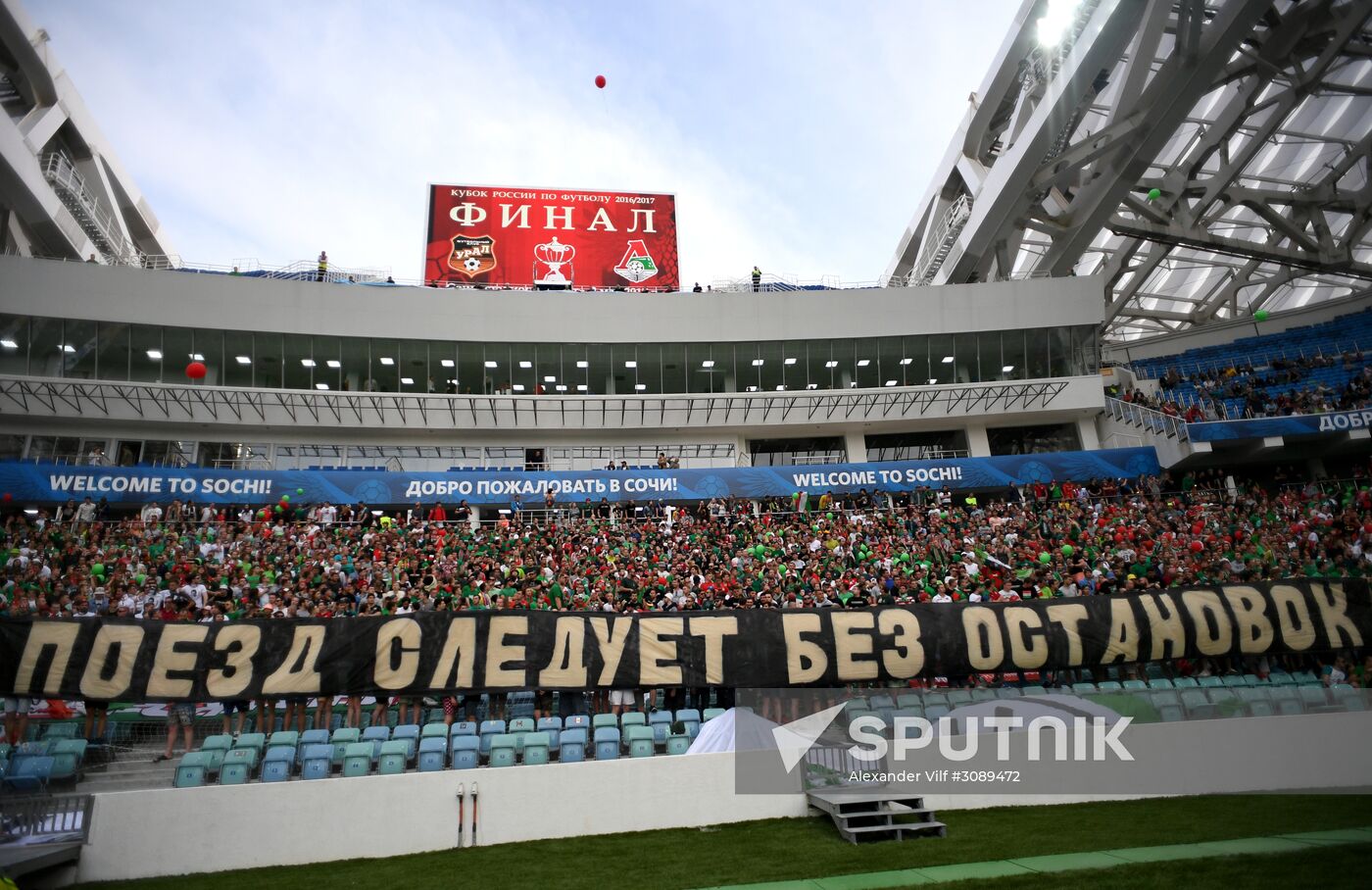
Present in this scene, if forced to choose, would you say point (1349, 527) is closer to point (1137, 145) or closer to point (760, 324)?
point (1137, 145)

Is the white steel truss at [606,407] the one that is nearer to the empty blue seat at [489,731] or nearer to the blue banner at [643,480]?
the blue banner at [643,480]

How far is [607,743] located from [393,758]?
3184mm

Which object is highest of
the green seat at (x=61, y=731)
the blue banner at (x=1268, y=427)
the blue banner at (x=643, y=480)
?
the blue banner at (x=1268, y=427)

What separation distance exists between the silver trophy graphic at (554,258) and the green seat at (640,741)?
30.1m

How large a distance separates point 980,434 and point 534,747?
30289mm

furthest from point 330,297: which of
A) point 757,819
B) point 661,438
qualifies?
point 757,819

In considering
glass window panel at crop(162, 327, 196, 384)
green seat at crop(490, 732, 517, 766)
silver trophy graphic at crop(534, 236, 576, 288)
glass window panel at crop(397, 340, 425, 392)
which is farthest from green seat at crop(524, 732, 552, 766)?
silver trophy graphic at crop(534, 236, 576, 288)

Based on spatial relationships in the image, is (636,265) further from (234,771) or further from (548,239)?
(234,771)

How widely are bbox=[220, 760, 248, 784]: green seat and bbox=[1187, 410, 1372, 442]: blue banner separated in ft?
107

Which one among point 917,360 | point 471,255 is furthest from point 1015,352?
point 471,255

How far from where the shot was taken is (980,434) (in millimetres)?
37906

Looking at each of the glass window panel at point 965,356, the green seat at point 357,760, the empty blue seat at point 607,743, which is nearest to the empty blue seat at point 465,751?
the green seat at point 357,760

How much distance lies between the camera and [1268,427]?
31.2 metres

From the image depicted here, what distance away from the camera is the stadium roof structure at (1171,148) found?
96.5ft
